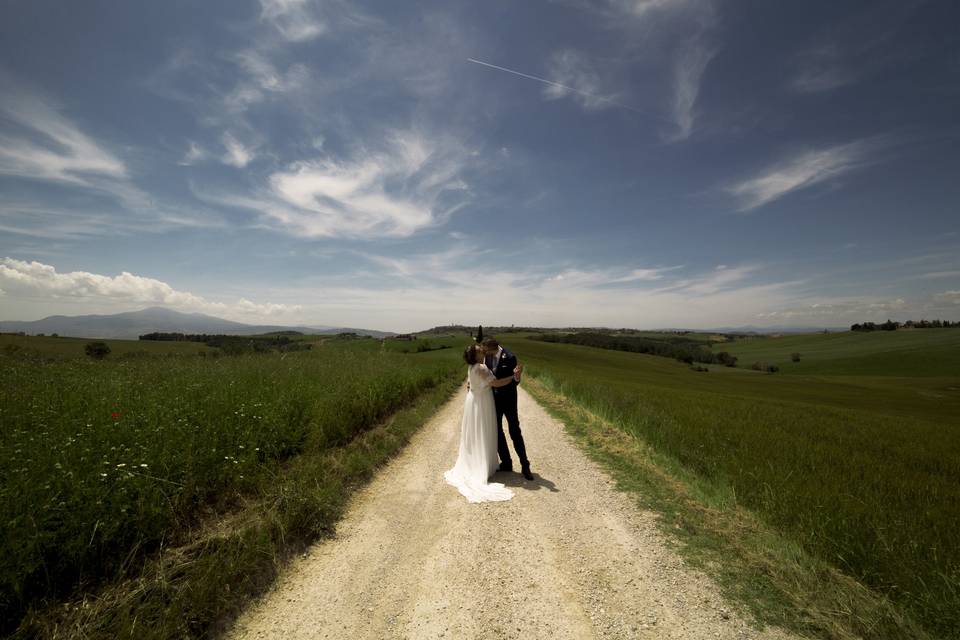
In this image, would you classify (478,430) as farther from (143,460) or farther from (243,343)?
(243,343)

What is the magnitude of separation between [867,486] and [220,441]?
11.4m

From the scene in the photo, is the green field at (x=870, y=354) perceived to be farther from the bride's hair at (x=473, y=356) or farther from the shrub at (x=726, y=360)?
the bride's hair at (x=473, y=356)

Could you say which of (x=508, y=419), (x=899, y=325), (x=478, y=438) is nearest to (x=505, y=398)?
(x=508, y=419)

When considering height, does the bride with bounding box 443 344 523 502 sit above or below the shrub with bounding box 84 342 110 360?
below

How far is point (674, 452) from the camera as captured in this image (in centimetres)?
797

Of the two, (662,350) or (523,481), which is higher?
(523,481)

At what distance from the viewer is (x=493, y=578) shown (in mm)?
3828

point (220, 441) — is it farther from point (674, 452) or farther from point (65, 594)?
point (674, 452)

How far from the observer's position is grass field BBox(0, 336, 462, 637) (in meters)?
3.10

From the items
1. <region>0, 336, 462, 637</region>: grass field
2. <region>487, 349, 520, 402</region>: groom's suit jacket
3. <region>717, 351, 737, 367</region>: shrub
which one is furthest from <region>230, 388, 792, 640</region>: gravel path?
<region>717, 351, 737, 367</region>: shrub

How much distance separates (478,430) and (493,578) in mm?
3269

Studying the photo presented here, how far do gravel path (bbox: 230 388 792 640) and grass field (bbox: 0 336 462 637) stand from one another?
0.67m

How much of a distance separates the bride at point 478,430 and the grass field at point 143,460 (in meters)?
1.86

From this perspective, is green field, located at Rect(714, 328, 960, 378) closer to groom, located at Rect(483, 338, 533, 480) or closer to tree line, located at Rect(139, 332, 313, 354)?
groom, located at Rect(483, 338, 533, 480)
